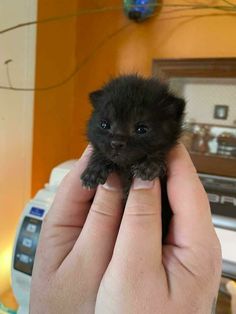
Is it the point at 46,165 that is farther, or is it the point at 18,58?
the point at 46,165

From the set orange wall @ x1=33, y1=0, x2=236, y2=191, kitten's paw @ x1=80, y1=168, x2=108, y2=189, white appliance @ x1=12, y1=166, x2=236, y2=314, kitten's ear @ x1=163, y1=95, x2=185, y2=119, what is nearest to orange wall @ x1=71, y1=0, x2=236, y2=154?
orange wall @ x1=33, y1=0, x2=236, y2=191

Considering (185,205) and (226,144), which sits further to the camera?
(226,144)

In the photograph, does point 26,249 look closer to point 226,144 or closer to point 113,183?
point 113,183

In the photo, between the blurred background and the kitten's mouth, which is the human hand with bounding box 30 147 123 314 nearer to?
the kitten's mouth

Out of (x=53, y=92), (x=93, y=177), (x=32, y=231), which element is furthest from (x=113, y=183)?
(x=53, y=92)

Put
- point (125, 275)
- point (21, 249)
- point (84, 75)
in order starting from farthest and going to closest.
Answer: point (84, 75)
point (21, 249)
point (125, 275)

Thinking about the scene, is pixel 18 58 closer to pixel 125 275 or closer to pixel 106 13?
pixel 106 13

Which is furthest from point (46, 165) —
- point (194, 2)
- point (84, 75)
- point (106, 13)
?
point (194, 2)
